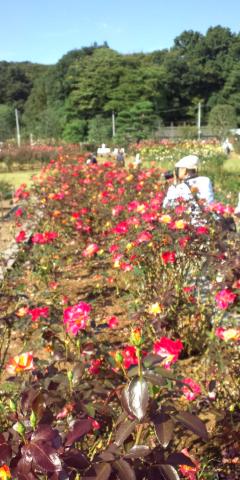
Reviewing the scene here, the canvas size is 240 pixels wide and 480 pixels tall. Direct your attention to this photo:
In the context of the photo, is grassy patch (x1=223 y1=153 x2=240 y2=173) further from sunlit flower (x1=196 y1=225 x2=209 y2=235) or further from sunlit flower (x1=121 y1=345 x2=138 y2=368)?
sunlit flower (x1=121 y1=345 x2=138 y2=368)

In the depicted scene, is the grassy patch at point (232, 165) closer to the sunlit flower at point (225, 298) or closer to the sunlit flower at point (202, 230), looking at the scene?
the sunlit flower at point (202, 230)

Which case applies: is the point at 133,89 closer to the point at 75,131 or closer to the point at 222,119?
the point at 75,131

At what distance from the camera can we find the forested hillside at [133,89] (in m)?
40.8

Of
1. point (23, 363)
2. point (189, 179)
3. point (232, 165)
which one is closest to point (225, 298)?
point (23, 363)

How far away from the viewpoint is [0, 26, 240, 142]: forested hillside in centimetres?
4075

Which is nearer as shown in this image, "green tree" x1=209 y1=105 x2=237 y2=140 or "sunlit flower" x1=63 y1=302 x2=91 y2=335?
"sunlit flower" x1=63 y1=302 x2=91 y2=335

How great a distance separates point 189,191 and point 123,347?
59.6 inches

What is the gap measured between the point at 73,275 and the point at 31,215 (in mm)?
1790

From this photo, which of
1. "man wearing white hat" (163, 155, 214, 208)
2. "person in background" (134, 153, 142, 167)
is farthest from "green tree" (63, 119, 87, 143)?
"man wearing white hat" (163, 155, 214, 208)

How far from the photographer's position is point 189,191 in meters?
3.35

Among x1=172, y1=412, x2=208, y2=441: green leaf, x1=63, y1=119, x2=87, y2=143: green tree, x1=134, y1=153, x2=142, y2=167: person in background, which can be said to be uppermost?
x1=172, y1=412, x2=208, y2=441: green leaf

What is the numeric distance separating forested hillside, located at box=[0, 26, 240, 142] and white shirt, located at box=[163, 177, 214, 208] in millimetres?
30365

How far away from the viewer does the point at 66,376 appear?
3.88ft

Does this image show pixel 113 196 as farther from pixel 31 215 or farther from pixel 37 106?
pixel 37 106
